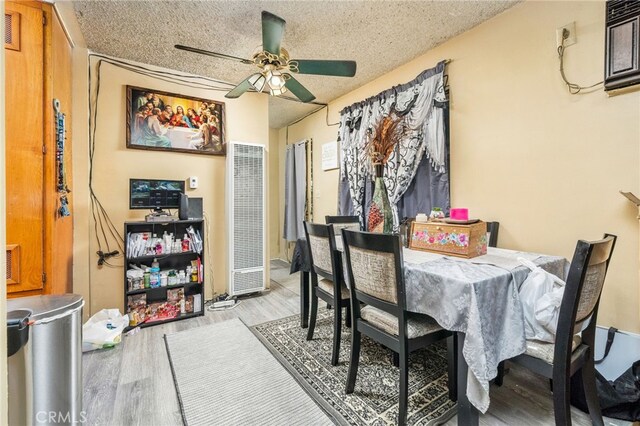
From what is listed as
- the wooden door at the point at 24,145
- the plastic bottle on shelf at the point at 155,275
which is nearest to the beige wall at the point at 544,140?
the plastic bottle on shelf at the point at 155,275

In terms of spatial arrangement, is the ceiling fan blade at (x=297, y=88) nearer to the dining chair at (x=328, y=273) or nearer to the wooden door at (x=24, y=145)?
the dining chair at (x=328, y=273)

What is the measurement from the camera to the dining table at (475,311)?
3.87 ft

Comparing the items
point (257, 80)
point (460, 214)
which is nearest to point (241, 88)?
point (257, 80)

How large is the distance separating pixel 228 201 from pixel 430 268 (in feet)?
8.15

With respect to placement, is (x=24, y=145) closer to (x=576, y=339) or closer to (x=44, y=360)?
(x=44, y=360)

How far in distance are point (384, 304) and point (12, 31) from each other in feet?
8.49

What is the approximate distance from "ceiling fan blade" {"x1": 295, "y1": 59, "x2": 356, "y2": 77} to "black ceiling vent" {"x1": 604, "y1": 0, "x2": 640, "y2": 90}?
1.57 meters

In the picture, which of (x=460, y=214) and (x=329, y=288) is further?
(x=329, y=288)

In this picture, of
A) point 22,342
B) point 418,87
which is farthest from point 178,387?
point 418,87

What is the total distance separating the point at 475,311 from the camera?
117 centimetres

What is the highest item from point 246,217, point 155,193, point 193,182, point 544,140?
point 544,140

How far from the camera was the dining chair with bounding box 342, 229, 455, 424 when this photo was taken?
1345mm

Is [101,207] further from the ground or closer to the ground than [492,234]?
further from the ground

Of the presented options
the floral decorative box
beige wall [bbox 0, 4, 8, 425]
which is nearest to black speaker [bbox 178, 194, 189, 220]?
the floral decorative box
